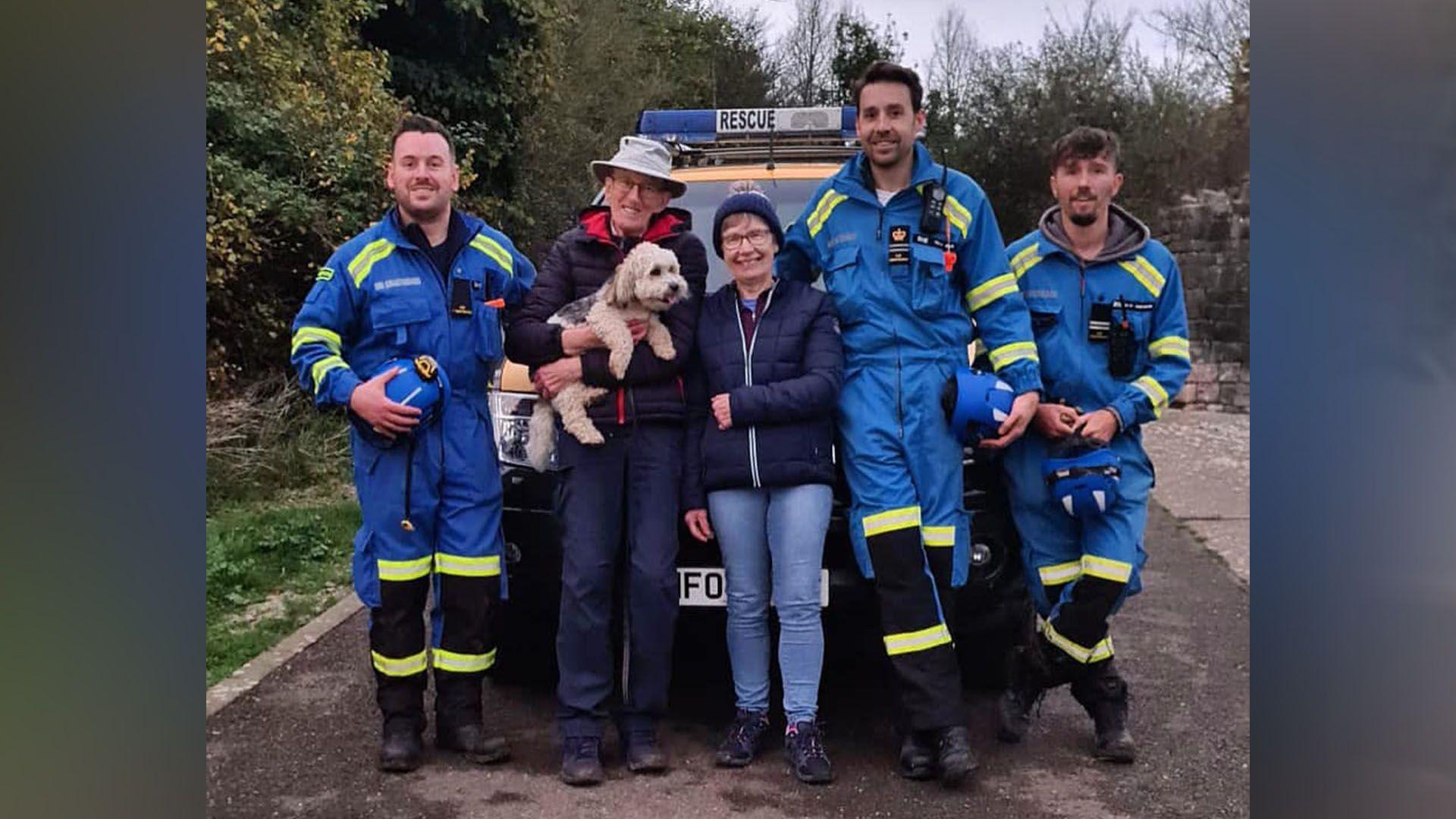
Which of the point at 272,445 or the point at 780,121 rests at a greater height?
the point at 780,121

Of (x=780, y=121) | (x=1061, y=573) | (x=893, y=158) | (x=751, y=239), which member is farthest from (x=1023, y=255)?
(x=780, y=121)

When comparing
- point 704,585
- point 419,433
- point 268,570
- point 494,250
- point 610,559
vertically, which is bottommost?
point 268,570

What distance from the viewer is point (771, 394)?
3795mm

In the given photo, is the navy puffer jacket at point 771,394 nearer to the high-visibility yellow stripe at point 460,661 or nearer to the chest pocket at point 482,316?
the chest pocket at point 482,316

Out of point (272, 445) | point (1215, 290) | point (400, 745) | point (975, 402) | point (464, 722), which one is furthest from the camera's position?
point (272, 445)

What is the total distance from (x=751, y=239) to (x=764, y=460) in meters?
0.69

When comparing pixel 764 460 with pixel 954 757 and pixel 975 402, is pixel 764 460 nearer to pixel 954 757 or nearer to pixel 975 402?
pixel 975 402

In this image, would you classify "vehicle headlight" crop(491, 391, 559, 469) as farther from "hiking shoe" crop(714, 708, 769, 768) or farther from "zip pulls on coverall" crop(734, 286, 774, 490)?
"hiking shoe" crop(714, 708, 769, 768)

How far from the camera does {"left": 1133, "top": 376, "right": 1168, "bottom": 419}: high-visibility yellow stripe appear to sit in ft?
13.1

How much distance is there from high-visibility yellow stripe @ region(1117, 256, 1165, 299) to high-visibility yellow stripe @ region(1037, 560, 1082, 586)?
917mm

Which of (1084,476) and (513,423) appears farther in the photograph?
(513,423)
